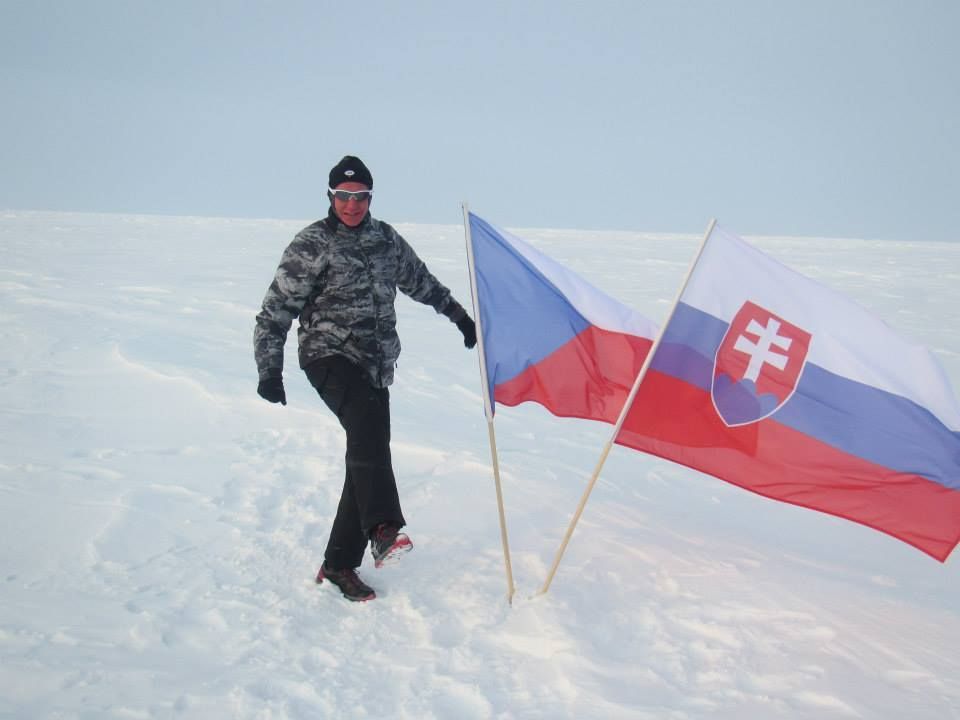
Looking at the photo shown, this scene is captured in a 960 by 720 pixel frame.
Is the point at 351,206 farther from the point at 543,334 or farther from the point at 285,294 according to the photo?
the point at 543,334

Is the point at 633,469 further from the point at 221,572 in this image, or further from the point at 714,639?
the point at 221,572

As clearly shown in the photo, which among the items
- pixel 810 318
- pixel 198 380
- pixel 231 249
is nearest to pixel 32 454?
pixel 198 380

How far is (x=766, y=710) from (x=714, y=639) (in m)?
0.44

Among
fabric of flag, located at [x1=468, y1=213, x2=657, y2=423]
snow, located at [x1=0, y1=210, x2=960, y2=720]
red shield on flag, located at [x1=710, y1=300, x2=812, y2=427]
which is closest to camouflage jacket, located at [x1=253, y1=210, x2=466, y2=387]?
fabric of flag, located at [x1=468, y1=213, x2=657, y2=423]

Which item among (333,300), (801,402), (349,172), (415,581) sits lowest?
(415,581)

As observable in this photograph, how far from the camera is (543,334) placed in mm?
3541

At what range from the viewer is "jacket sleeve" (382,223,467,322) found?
3.44m

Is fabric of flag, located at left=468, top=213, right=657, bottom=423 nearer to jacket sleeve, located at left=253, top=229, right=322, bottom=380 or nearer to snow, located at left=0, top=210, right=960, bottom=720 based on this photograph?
jacket sleeve, located at left=253, top=229, right=322, bottom=380

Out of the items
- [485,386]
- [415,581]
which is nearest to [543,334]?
[485,386]

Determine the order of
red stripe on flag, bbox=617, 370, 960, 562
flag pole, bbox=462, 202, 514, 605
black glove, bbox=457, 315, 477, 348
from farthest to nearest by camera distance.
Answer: black glove, bbox=457, 315, 477, 348 < flag pole, bbox=462, 202, 514, 605 < red stripe on flag, bbox=617, 370, 960, 562

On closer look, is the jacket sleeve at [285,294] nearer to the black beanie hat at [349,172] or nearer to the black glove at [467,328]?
the black beanie hat at [349,172]

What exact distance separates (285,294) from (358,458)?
75cm

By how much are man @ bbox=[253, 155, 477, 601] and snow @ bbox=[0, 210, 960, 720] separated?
0.44 metres

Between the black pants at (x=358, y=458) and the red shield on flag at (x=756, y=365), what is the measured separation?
Answer: 1422 millimetres
